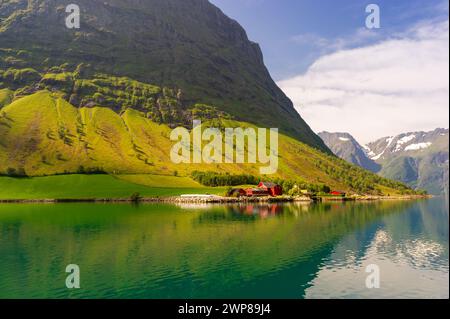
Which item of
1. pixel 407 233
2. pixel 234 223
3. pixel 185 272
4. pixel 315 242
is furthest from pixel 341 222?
pixel 185 272

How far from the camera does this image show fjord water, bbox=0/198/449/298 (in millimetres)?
48969

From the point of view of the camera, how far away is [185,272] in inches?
2233

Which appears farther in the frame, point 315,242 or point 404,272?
point 315,242

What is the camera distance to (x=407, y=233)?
9831 cm

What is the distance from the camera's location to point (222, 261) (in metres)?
64.1

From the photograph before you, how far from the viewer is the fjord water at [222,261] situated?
161 ft
